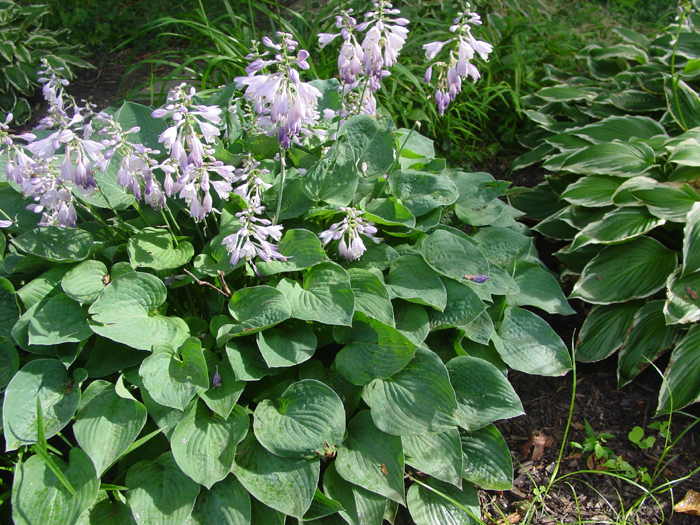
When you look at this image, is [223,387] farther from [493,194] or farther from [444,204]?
[493,194]

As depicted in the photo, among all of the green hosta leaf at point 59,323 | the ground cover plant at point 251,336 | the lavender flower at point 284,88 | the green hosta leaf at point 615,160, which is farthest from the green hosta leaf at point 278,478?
the green hosta leaf at point 615,160

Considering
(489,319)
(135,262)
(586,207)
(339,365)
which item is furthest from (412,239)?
(135,262)

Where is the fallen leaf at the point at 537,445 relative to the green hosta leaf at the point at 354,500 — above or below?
below

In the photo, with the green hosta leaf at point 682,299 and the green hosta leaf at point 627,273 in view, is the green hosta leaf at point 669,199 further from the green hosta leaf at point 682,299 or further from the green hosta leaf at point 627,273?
the green hosta leaf at point 682,299

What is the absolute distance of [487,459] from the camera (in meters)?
2.71

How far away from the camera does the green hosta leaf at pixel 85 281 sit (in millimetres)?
2543

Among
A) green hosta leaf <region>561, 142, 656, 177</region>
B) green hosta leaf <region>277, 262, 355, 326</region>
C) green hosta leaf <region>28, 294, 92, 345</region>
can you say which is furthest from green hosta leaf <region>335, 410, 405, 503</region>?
green hosta leaf <region>561, 142, 656, 177</region>

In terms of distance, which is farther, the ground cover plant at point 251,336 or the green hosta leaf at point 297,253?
the green hosta leaf at point 297,253

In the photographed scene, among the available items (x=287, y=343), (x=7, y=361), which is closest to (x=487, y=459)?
(x=287, y=343)

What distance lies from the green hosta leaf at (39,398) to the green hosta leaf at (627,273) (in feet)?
8.81

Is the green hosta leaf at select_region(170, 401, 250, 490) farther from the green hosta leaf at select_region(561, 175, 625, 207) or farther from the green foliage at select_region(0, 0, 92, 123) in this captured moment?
the green foliage at select_region(0, 0, 92, 123)

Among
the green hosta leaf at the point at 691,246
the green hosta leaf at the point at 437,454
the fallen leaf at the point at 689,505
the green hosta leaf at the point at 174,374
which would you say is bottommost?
the fallen leaf at the point at 689,505

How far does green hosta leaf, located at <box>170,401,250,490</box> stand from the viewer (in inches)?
90.0

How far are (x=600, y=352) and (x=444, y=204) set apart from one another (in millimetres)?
1262
